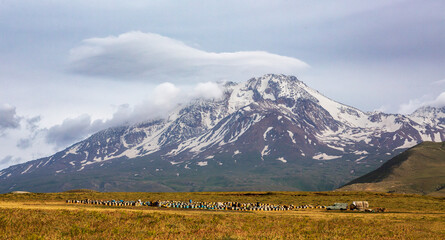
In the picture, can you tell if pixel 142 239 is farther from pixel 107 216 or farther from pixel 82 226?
pixel 107 216

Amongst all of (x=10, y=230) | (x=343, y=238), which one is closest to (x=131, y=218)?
(x=10, y=230)

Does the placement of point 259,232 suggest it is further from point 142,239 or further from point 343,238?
point 142,239

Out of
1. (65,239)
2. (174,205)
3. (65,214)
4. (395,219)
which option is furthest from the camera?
(174,205)

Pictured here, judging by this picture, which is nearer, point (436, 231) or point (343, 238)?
point (343, 238)

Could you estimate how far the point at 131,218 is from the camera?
55.0m

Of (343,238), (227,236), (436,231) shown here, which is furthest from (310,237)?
(436,231)

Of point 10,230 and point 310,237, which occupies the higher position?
point 10,230

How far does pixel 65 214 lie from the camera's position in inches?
2254

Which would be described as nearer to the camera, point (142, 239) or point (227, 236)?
point (142, 239)

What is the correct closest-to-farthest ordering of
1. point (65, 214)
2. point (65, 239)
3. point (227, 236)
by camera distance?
point (65, 239) < point (227, 236) < point (65, 214)

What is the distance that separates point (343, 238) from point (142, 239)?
21699 mm

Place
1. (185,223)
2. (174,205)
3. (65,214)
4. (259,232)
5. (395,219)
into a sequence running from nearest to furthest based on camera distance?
(259,232) → (185,223) → (65,214) → (395,219) → (174,205)

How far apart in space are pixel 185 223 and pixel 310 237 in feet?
53.7

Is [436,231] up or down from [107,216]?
down
